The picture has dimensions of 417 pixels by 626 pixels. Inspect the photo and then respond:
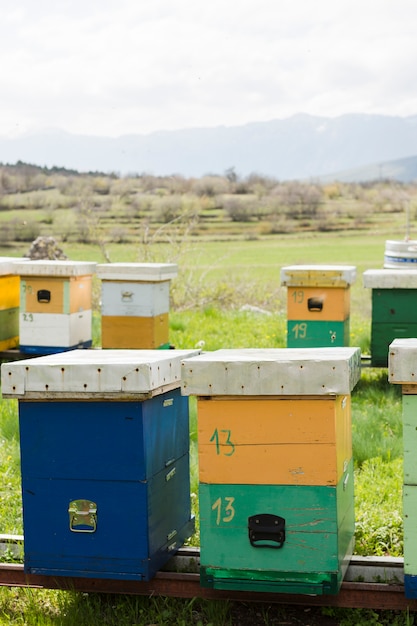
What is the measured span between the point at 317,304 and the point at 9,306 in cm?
271

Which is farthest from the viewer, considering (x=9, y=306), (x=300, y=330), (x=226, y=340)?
(x=226, y=340)

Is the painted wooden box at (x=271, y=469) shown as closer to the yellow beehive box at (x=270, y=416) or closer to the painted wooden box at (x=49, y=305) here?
the yellow beehive box at (x=270, y=416)

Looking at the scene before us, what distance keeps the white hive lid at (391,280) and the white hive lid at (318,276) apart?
28 centimetres

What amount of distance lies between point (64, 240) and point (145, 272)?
42.6 ft

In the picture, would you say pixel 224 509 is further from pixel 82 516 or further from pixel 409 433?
pixel 409 433

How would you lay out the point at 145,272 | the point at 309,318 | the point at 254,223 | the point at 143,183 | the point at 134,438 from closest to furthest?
the point at 134,438 → the point at 309,318 → the point at 145,272 → the point at 143,183 → the point at 254,223

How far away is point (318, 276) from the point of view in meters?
6.57

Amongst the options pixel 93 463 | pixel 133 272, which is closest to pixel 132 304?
pixel 133 272

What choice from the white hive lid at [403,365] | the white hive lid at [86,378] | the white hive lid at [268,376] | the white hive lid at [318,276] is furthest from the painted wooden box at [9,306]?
the white hive lid at [403,365]

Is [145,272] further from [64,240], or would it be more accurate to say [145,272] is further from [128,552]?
[64,240]

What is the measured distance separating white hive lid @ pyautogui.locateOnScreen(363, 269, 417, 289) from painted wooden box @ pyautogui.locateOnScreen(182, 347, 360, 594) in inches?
138

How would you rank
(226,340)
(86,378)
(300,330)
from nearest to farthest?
(86,378), (300,330), (226,340)

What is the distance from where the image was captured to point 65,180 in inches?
944

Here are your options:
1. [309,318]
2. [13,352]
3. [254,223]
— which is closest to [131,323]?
[13,352]
